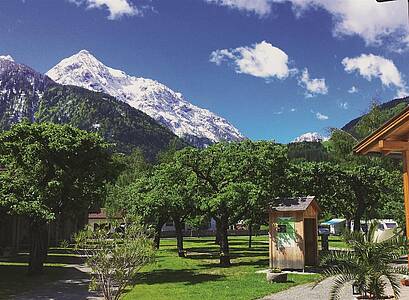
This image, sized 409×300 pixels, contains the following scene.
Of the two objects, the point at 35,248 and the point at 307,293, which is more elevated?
the point at 35,248

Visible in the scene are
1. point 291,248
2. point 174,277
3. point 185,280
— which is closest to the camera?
point 185,280

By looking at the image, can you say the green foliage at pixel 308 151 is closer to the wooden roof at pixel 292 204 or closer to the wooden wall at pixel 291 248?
the wooden roof at pixel 292 204

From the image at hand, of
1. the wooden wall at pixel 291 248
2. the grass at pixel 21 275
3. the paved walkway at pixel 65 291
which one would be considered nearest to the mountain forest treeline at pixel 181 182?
the grass at pixel 21 275

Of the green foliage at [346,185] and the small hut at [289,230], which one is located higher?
the green foliage at [346,185]

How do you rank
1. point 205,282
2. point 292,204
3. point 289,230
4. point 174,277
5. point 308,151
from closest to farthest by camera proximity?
point 205,282, point 174,277, point 289,230, point 292,204, point 308,151

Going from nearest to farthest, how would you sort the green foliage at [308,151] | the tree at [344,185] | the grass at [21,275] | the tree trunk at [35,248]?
the grass at [21,275] < the tree trunk at [35,248] < the tree at [344,185] < the green foliage at [308,151]

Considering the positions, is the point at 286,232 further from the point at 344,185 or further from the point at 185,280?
the point at 344,185

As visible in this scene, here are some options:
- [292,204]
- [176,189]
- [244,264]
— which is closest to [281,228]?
[292,204]

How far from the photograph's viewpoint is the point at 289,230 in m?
20.1

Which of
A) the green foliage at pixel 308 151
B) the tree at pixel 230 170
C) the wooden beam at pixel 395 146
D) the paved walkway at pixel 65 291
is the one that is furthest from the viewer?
the green foliage at pixel 308 151

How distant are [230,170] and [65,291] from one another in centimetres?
970

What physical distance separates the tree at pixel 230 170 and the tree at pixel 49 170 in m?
4.65

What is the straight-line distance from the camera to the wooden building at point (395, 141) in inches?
387

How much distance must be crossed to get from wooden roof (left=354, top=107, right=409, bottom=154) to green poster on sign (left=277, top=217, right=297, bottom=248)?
983 cm
